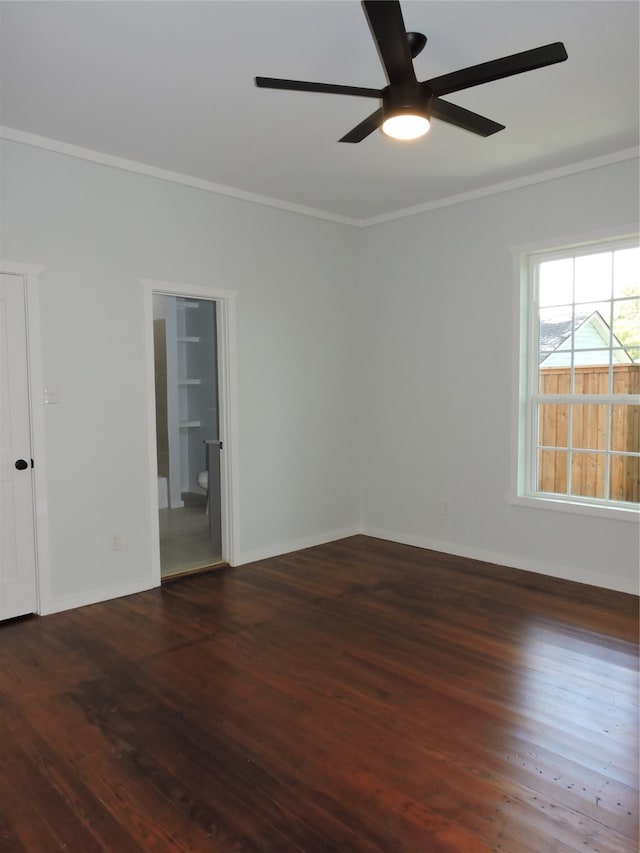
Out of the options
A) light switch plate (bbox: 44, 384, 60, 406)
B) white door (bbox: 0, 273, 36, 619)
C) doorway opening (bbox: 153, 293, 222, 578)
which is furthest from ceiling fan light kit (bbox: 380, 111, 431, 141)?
doorway opening (bbox: 153, 293, 222, 578)

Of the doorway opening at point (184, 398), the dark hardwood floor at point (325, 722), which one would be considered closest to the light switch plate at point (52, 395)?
the dark hardwood floor at point (325, 722)

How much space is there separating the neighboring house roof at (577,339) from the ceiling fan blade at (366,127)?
2286mm

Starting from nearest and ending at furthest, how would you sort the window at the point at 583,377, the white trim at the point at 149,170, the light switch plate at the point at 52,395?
the white trim at the point at 149,170 → the light switch plate at the point at 52,395 → the window at the point at 583,377

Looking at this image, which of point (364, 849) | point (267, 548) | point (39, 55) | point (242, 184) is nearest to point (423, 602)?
point (267, 548)

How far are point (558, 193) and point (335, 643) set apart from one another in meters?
3.36

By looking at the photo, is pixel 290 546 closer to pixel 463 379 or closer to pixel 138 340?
pixel 463 379

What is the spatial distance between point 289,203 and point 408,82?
2724 mm

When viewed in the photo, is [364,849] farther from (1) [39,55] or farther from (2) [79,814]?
(1) [39,55]

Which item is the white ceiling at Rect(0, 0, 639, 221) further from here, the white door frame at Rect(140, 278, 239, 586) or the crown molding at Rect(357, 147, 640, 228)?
the white door frame at Rect(140, 278, 239, 586)

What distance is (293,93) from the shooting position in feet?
9.96

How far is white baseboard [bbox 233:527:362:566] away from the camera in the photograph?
15.6 feet

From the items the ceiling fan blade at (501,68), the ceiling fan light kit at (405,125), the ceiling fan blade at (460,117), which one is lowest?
the ceiling fan light kit at (405,125)

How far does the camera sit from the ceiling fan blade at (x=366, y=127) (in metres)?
2.50

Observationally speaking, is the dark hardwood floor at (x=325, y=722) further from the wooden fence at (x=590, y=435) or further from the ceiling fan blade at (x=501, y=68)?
the ceiling fan blade at (x=501, y=68)
